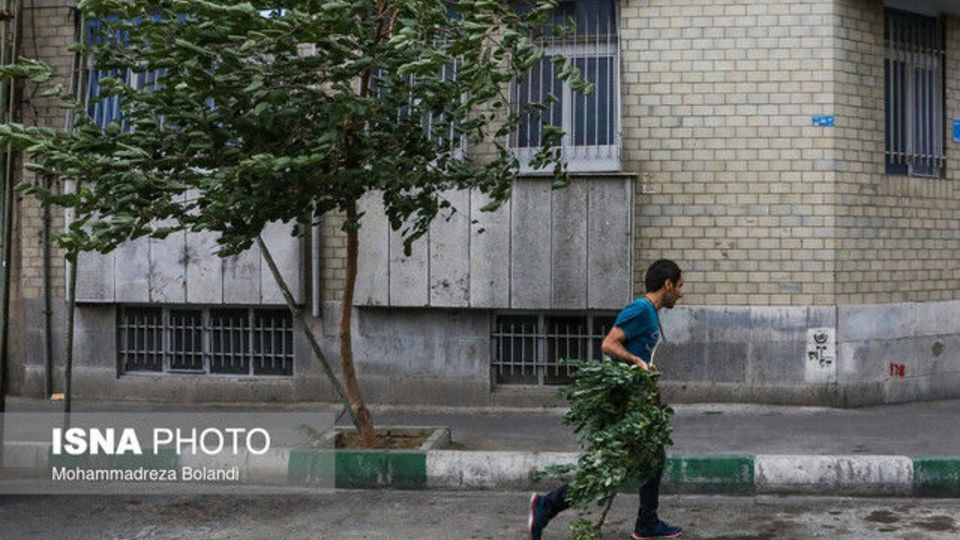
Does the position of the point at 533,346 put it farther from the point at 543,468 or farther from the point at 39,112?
the point at 39,112

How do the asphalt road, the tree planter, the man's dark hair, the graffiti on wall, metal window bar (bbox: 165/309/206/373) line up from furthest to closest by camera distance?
metal window bar (bbox: 165/309/206/373)
the graffiti on wall
the tree planter
the asphalt road
the man's dark hair

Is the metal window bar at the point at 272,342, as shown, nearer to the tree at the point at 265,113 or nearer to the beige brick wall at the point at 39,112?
the beige brick wall at the point at 39,112

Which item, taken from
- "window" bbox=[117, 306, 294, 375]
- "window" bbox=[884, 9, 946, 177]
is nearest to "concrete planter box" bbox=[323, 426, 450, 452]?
"window" bbox=[117, 306, 294, 375]

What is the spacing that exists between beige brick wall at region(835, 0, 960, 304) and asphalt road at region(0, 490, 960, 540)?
384 centimetres

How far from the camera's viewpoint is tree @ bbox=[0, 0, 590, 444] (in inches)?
277

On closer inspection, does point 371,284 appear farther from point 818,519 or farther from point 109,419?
point 818,519

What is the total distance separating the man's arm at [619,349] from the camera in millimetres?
6484

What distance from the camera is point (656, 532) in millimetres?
6660

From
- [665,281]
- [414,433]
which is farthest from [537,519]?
[414,433]

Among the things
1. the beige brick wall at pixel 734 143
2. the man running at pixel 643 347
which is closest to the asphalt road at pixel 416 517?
the man running at pixel 643 347

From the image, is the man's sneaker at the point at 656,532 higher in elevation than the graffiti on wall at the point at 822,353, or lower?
lower

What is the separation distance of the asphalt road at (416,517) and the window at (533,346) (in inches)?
133

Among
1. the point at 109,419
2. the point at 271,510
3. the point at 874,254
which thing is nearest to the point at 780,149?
the point at 874,254

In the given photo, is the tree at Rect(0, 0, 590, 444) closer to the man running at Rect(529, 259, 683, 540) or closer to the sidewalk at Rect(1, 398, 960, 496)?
the man running at Rect(529, 259, 683, 540)
